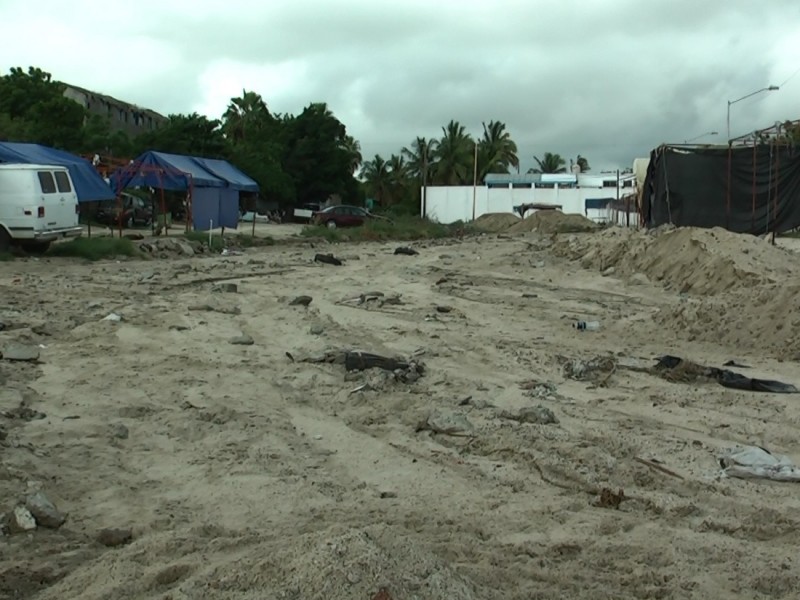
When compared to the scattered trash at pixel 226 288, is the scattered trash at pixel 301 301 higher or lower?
lower

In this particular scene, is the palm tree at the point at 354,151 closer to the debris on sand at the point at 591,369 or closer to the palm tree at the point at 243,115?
the palm tree at the point at 243,115

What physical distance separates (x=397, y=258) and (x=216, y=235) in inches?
276

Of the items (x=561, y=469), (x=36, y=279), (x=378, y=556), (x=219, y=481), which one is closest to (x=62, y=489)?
(x=219, y=481)

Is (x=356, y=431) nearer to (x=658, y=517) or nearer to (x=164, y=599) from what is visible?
(x=658, y=517)

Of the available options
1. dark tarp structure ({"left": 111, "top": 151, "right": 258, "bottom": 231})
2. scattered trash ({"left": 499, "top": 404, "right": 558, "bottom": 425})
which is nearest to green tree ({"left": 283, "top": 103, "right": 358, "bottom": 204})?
dark tarp structure ({"left": 111, "top": 151, "right": 258, "bottom": 231})

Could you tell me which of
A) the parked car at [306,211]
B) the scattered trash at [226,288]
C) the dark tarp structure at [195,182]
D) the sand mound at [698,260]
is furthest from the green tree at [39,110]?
the sand mound at [698,260]

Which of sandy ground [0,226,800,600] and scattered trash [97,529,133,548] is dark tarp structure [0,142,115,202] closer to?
sandy ground [0,226,800,600]

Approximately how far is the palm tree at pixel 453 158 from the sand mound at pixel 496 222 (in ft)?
74.7

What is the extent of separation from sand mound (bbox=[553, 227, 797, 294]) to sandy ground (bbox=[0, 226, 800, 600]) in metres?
3.83

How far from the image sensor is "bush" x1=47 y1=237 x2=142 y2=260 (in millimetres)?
20469

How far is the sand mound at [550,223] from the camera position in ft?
143

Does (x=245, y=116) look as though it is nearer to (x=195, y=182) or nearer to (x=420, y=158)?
(x=420, y=158)

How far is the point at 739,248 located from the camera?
1662 centimetres

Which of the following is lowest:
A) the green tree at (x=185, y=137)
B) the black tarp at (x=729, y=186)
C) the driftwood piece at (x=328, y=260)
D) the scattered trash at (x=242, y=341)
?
the scattered trash at (x=242, y=341)
